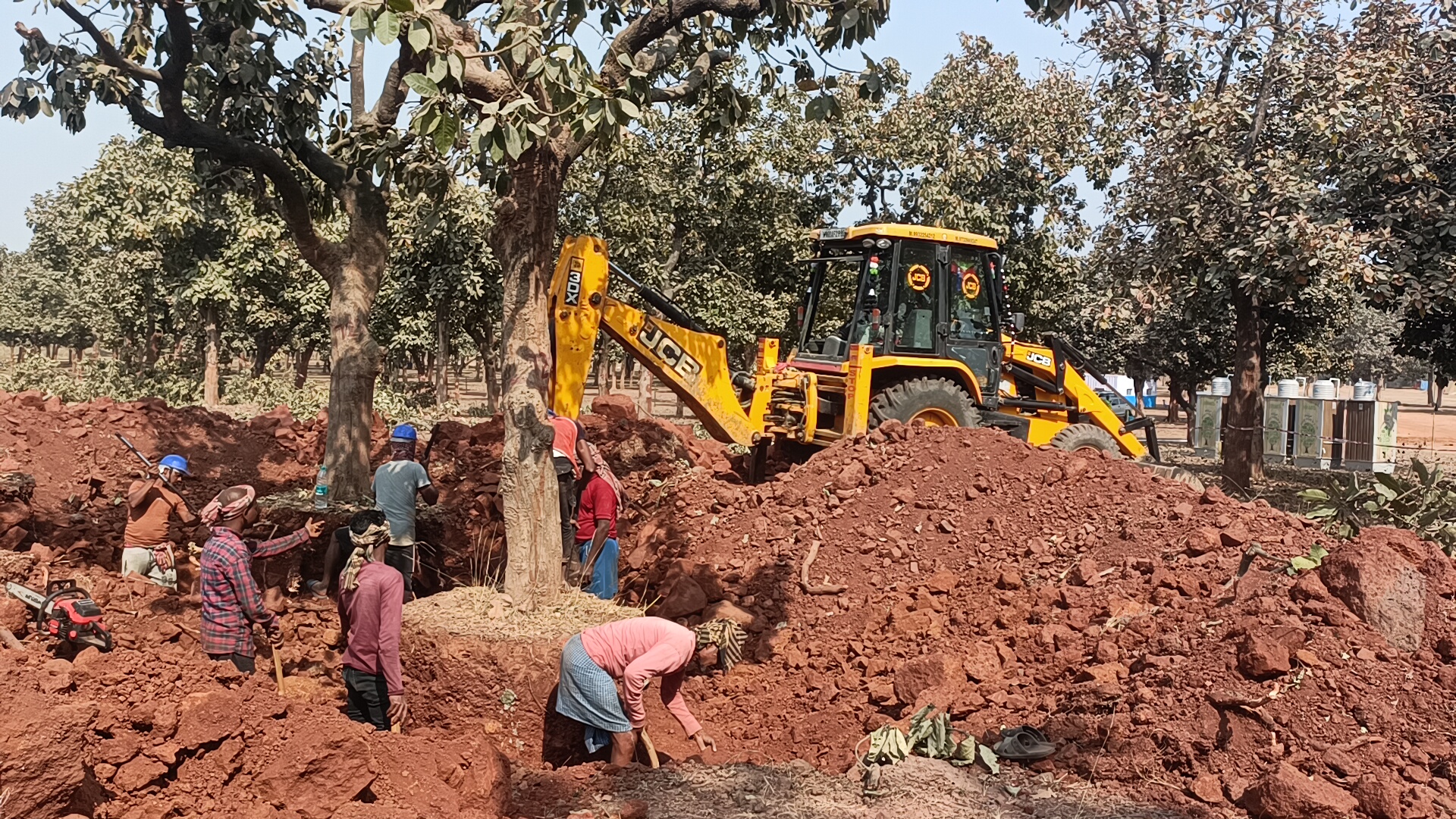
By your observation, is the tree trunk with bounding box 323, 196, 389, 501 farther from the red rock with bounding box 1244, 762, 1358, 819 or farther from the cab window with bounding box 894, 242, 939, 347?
the red rock with bounding box 1244, 762, 1358, 819

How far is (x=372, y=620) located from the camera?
581 cm

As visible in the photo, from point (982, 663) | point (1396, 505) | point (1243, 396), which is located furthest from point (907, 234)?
point (1243, 396)

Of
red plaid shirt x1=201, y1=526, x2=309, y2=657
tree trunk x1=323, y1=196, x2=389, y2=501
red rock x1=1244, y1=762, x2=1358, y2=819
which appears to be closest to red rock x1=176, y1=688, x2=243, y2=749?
red plaid shirt x1=201, y1=526, x2=309, y2=657

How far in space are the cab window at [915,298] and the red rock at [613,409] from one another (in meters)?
3.40

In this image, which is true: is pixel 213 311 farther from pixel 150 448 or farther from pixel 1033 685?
pixel 1033 685

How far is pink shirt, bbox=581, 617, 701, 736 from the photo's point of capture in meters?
5.74

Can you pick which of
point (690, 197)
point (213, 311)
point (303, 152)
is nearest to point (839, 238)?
point (303, 152)

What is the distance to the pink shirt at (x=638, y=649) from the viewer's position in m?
5.74

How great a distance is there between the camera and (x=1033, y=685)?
608 cm

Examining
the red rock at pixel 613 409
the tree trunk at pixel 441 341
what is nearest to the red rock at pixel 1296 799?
the red rock at pixel 613 409

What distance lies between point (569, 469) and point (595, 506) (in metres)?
0.33

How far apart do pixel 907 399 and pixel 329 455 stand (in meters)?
5.22

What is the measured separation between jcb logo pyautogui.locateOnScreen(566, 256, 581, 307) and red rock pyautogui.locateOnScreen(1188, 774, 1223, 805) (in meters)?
5.15

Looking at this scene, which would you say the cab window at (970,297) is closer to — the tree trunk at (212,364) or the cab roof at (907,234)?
the cab roof at (907,234)
